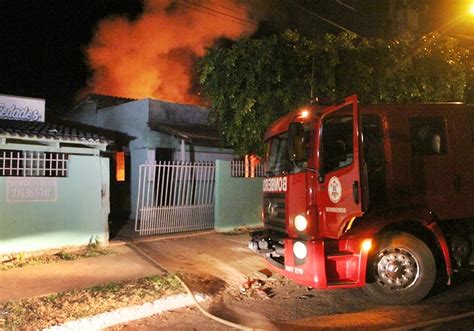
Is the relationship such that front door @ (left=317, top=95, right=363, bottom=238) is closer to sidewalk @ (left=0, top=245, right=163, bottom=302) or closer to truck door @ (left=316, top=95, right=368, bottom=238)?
truck door @ (left=316, top=95, right=368, bottom=238)

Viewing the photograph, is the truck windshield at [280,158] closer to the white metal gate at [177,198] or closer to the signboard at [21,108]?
the white metal gate at [177,198]

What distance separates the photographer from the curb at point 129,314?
501cm

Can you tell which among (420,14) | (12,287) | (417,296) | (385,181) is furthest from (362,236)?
(420,14)

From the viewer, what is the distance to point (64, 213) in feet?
29.2

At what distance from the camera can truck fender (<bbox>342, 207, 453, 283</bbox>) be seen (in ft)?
18.5

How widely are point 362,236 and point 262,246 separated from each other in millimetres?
1534

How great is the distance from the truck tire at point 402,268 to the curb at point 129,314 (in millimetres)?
2496

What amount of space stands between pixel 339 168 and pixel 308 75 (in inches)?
178

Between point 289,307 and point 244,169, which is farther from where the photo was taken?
point 244,169

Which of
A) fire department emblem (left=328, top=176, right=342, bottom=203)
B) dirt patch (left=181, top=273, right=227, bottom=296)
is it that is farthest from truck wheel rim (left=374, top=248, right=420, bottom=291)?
dirt patch (left=181, top=273, right=227, bottom=296)

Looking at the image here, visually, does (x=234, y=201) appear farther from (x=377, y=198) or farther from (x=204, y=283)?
(x=377, y=198)

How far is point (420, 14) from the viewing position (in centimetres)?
1295

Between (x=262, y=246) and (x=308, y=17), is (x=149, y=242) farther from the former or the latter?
(x=308, y=17)

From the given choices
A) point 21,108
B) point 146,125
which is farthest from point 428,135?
point 21,108
